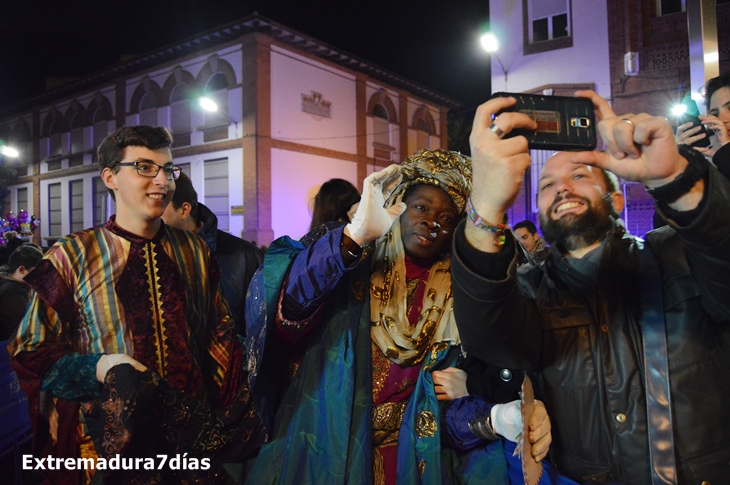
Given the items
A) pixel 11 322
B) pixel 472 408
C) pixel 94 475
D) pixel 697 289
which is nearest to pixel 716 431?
pixel 697 289

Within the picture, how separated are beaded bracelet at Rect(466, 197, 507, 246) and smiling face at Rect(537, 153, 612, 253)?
489 millimetres

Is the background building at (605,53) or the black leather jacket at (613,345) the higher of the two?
the background building at (605,53)

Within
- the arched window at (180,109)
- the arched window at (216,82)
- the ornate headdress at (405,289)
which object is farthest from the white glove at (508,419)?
the arched window at (180,109)

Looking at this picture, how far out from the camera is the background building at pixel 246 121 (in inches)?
614

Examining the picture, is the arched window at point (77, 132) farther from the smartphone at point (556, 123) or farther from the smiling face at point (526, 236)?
the smartphone at point (556, 123)

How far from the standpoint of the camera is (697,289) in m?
1.37

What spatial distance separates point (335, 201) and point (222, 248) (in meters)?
0.91


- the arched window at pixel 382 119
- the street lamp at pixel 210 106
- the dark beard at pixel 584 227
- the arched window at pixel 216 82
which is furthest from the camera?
the arched window at pixel 382 119

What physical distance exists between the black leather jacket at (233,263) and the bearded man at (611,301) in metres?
2.27

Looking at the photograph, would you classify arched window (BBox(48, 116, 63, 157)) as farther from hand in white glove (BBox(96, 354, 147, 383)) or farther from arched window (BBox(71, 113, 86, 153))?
hand in white glove (BBox(96, 354, 147, 383))

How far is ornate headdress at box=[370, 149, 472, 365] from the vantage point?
1972mm

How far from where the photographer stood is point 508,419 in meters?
1.64

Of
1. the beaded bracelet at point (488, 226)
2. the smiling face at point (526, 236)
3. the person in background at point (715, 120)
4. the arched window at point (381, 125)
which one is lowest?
the beaded bracelet at point (488, 226)

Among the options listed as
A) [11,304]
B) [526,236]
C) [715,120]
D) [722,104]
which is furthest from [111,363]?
[526,236]
